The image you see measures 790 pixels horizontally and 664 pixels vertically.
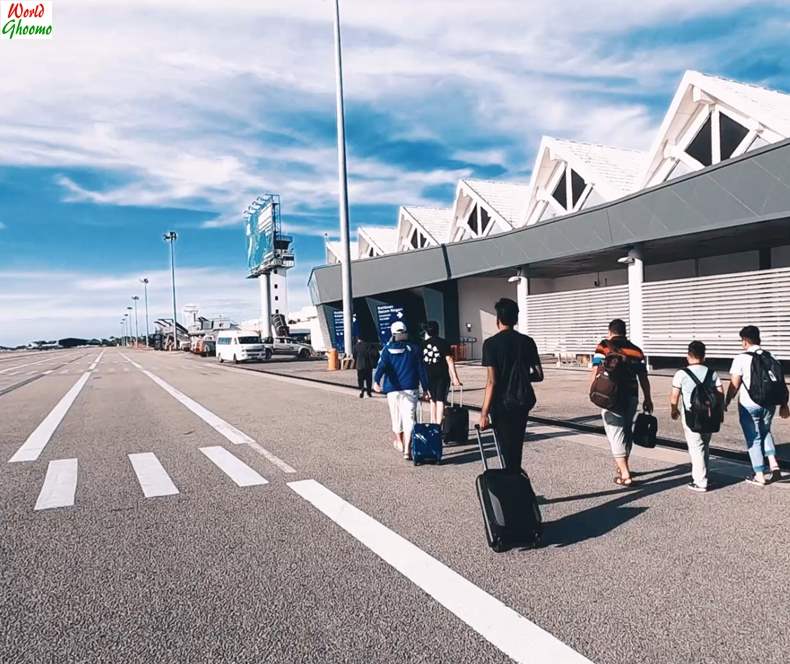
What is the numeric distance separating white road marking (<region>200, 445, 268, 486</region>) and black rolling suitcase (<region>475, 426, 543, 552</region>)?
10.7 ft

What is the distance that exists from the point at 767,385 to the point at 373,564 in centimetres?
447

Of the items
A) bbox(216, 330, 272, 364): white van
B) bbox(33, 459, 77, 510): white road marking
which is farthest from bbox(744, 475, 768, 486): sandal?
bbox(216, 330, 272, 364): white van

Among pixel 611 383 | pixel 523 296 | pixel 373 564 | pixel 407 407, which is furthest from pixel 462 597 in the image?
pixel 523 296

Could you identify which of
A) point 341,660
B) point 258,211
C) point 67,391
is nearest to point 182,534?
point 341,660

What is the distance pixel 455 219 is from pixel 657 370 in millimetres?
17239

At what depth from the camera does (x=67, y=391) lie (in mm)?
20766

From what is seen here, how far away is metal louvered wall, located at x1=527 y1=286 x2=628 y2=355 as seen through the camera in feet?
71.3

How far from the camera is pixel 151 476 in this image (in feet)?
24.6

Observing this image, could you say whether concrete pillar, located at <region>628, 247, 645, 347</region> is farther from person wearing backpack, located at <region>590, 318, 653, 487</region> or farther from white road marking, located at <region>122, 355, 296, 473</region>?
person wearing backpack, located at <region>590, 318, 653, 487</region>

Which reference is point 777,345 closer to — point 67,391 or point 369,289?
point 67,391

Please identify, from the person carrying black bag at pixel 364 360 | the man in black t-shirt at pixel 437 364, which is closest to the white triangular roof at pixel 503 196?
the person carrying black bag at pixel 364 360

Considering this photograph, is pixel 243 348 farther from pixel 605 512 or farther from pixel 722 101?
pixel 605 512

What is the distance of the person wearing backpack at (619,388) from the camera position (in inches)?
249

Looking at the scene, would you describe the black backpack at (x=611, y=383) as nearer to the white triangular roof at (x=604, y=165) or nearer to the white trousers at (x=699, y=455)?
the white trousers at (x=699, y=455)
